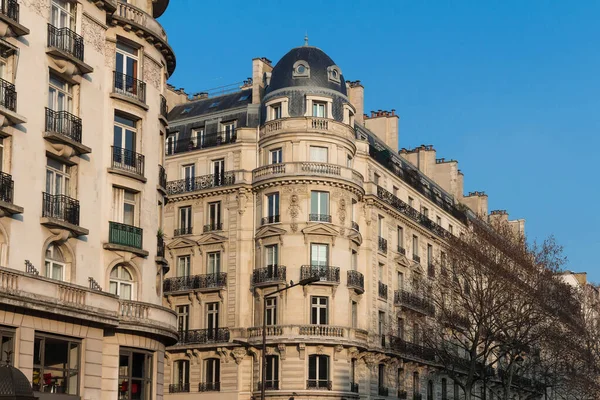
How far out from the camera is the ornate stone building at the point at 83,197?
28750 mm

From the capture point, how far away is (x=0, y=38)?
94.3 feet

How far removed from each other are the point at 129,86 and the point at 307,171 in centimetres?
2246

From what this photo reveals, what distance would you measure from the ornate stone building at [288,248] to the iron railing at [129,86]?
21.6 m

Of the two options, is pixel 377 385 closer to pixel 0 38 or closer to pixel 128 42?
pixel 128 42

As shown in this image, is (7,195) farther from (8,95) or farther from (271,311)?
(271,311)

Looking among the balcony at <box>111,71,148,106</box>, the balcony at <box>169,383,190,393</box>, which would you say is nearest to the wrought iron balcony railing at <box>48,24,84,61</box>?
the balcony at <box>111,71,148,106</box>

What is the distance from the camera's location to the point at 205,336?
58.8m

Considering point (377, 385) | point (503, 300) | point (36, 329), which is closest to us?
point (36, 329)

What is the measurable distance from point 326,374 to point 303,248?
7.09 m

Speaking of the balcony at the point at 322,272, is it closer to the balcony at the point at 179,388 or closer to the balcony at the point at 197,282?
the balcony at the point at 197,282

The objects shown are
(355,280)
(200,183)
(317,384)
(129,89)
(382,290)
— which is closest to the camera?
(129,89)

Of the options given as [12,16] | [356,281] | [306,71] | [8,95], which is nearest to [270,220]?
[356,281]

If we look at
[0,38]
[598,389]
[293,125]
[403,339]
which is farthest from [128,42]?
[598,389]

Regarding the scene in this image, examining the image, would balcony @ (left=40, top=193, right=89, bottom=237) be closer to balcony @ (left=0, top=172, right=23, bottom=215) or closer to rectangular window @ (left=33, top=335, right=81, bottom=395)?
balcony @ (left=0, top=172, right=23, bottom=215)
